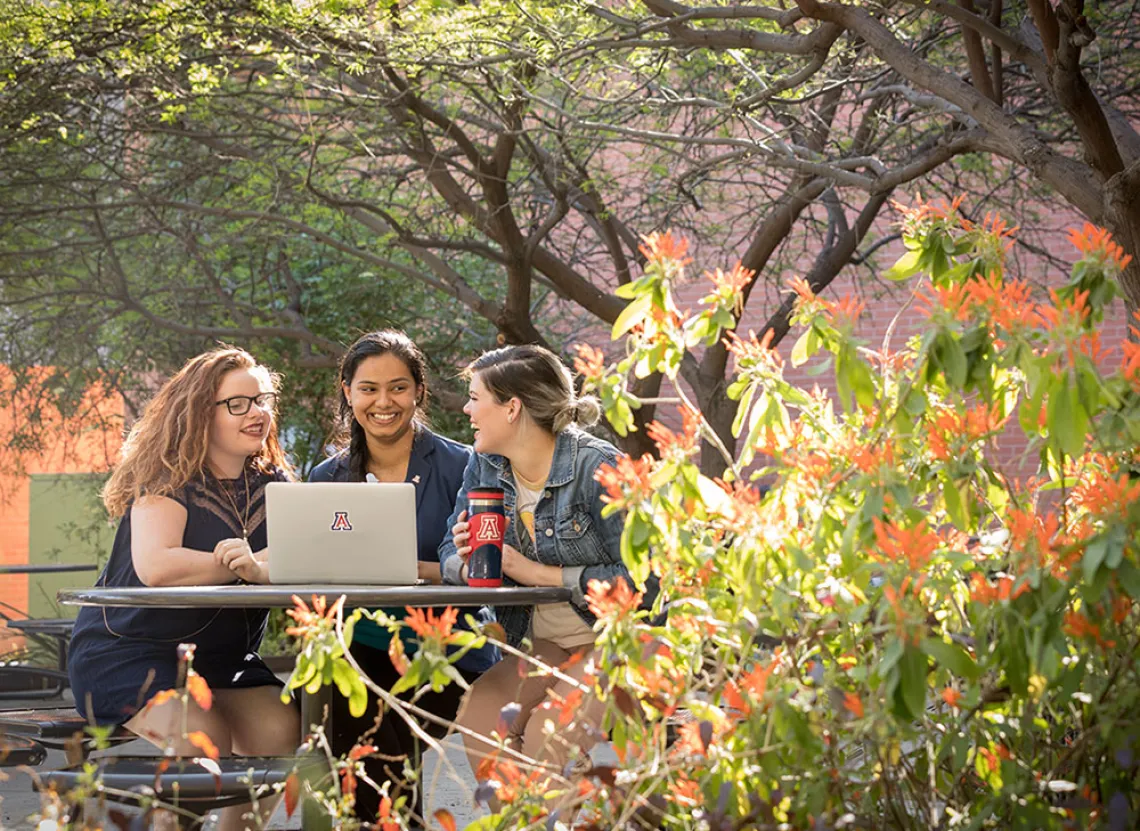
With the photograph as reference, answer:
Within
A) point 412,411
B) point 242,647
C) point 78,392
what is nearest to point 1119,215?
point 412,411

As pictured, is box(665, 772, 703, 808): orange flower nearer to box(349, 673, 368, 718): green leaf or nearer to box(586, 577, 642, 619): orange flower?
box(586, 577, 642, 619): orange flower

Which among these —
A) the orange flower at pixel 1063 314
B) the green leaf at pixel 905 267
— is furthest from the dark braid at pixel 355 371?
the orange flower at pixel 1063 314

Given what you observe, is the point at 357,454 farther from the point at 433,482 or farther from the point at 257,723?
the point at 257,723

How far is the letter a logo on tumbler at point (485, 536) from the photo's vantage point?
128 inches

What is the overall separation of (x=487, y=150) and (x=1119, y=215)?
167 inches

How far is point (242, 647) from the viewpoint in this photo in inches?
147

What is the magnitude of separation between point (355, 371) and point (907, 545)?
2.64 meters

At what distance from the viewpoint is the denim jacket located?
3594 mm

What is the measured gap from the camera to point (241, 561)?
11.4 ft

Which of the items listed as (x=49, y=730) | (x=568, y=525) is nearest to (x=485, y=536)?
(x=568, y=525)

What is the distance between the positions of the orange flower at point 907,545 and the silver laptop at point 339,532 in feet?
5.49

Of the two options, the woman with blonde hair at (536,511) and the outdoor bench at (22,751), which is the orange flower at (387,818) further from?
the outdoor bench at (22,751)

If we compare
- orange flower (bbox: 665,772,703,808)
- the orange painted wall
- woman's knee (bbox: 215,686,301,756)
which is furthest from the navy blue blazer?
the orange painted wall

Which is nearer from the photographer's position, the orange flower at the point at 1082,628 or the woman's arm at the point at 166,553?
the orange flower at the point at 1082,628
